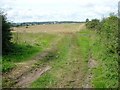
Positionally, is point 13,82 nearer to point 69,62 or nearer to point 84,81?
point 84,81

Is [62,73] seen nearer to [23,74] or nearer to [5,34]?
[23,74]

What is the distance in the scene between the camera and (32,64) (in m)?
26.6

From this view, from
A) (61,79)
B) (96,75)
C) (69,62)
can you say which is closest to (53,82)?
(61,79)

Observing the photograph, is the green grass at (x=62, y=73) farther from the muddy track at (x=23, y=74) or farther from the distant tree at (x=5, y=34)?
the distant tree at (x=5, y=34)

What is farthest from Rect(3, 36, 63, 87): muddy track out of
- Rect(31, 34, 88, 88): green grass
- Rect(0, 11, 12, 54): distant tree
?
Rect(0, 11, 12, 54): distant tree

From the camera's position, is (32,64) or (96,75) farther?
(32,64)

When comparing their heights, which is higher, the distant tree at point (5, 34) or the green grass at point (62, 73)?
the distant tree at point (5, 34)

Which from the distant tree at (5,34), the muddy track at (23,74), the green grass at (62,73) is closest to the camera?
the green grass at (62,73)

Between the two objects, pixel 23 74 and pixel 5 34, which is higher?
pixel 5 34

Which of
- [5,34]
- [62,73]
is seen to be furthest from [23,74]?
[5,34]

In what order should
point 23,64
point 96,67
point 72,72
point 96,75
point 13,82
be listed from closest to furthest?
point 13,82 < point 96,75 < point 72,72 < point 96,67 < point 23,64

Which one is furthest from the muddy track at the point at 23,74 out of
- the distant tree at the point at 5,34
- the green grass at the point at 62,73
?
the distant tree at the point at 5,34

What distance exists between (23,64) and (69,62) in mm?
3696

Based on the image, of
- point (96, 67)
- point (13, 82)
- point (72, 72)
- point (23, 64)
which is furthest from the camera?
point (23, 64)
